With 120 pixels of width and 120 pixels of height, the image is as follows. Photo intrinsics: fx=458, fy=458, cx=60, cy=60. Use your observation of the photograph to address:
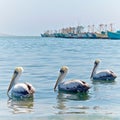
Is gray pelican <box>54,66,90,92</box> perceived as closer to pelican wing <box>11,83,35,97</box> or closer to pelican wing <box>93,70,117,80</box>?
pelican wing <box>11,83,35,97</box>

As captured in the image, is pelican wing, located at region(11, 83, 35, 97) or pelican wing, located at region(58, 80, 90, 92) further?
pelican wing, located at region(58, 80, 90, 92)

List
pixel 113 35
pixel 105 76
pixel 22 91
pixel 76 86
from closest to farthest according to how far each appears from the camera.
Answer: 1. pixel 22 91
2. pixel 76 86
3. pixel 105 76
4. pixel 113 35

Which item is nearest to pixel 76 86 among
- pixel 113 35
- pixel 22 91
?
pixel 22 91

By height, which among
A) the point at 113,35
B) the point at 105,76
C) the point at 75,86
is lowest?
the point at 113,35

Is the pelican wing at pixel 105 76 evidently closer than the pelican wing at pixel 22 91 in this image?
No

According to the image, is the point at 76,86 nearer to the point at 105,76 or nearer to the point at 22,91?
the point at 22,91

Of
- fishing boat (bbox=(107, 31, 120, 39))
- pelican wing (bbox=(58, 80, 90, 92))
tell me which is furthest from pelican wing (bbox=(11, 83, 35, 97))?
fishing boat (bbox=(107, 31, 120, 39))

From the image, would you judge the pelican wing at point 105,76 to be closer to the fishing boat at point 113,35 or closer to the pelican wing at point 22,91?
the pelican wing at point 22,91

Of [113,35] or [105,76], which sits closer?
[105,76]

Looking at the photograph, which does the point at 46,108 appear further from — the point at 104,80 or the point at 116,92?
the point at 104,80

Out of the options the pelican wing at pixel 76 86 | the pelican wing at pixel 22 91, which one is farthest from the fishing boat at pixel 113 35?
the pelican wing at pixel 22 91

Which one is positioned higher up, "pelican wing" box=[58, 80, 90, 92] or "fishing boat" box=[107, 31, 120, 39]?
"pelican wing" box=[58, 80, 90, 92]

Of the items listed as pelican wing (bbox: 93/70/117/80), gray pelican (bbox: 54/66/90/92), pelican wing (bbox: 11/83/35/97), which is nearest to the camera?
pelican wing (bbox: 11/83/35/97)

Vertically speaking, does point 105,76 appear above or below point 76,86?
below
